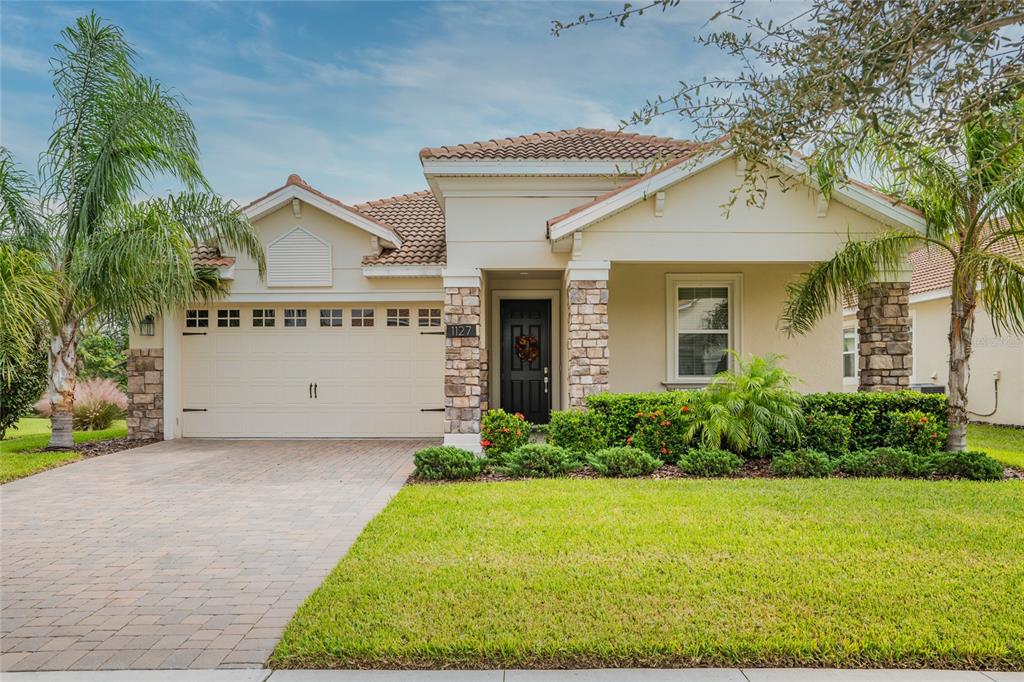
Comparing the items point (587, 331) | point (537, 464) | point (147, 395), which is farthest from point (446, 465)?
point (147, 395)

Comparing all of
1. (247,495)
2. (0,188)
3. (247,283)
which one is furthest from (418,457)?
(0,188)

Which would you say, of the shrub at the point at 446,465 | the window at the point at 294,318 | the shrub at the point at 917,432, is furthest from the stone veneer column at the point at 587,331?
the window at the point at 294,318

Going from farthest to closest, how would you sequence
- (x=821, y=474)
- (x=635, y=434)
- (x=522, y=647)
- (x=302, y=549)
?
(x=635, y=434)
(x=821, y=474)
(x=302, y=549)
(x=522, y=647)

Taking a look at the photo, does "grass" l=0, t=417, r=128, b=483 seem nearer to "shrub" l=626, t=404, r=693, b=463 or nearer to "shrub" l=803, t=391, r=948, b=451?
"shrub" l=626, t=404, r=693, b=463

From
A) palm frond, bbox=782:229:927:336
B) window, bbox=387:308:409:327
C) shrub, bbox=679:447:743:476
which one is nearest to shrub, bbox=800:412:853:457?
shrub, bbox=679:447:743:476

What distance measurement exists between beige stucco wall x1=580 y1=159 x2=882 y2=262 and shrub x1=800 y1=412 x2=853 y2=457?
2.73 m

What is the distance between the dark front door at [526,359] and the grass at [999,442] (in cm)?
764

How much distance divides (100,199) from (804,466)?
1169 cm

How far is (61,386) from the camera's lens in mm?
11156

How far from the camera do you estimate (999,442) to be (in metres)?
12.1

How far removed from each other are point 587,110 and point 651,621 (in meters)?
7.75

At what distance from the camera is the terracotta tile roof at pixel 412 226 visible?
12461 mm

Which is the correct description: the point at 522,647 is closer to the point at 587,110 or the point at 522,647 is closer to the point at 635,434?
the point at 635,434

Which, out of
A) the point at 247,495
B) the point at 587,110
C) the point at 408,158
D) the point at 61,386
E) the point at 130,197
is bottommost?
the point at 247,495
